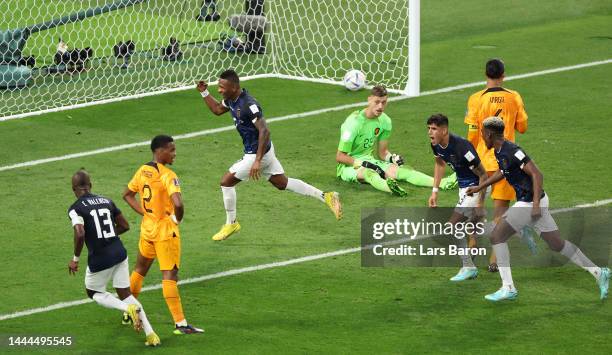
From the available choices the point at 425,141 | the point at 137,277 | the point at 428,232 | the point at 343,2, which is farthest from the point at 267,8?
the point at 137,277

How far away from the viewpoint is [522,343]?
497 inches

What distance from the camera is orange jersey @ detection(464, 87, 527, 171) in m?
15.1

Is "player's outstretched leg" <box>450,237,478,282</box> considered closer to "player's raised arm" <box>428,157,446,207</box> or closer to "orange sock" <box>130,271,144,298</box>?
"player's raised arm" <box>428,157,446,207</box>

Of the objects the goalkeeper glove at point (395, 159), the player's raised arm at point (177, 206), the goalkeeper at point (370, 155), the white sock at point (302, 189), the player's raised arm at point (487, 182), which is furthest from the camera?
the goalkeeper glove at point (395, 159)

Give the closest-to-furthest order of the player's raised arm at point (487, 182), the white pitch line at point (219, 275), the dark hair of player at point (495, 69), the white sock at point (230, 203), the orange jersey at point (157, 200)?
the orange jersey at point (157, 200), the white pitch line at point (219, 275), the player's raised arm at point (487, 182), the dark hair of player at point (495, 69), the white sock at point (230, 203)

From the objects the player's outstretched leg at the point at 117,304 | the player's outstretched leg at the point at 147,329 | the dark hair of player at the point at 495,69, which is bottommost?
the player's outstretched leg at the point at 147,329

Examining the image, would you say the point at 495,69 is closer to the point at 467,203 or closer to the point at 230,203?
the point at 467,203

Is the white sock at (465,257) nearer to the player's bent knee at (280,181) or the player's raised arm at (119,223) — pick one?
the player's bent knee at (280,181)

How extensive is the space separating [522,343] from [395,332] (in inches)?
48.9

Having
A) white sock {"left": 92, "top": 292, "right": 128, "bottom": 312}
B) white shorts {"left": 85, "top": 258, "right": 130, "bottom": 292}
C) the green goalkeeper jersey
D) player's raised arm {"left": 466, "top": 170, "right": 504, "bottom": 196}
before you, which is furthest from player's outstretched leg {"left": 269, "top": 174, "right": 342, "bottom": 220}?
white sock {"left": 92, "top": 292, "right": 128, "bottom": 312}

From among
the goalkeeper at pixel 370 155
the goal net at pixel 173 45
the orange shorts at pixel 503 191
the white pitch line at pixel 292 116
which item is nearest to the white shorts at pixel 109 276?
the orange shorts at pixel 503 191

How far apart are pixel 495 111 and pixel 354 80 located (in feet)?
27.3

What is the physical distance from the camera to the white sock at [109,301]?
12531 millimetres

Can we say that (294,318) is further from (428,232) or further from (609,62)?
(609,62)
